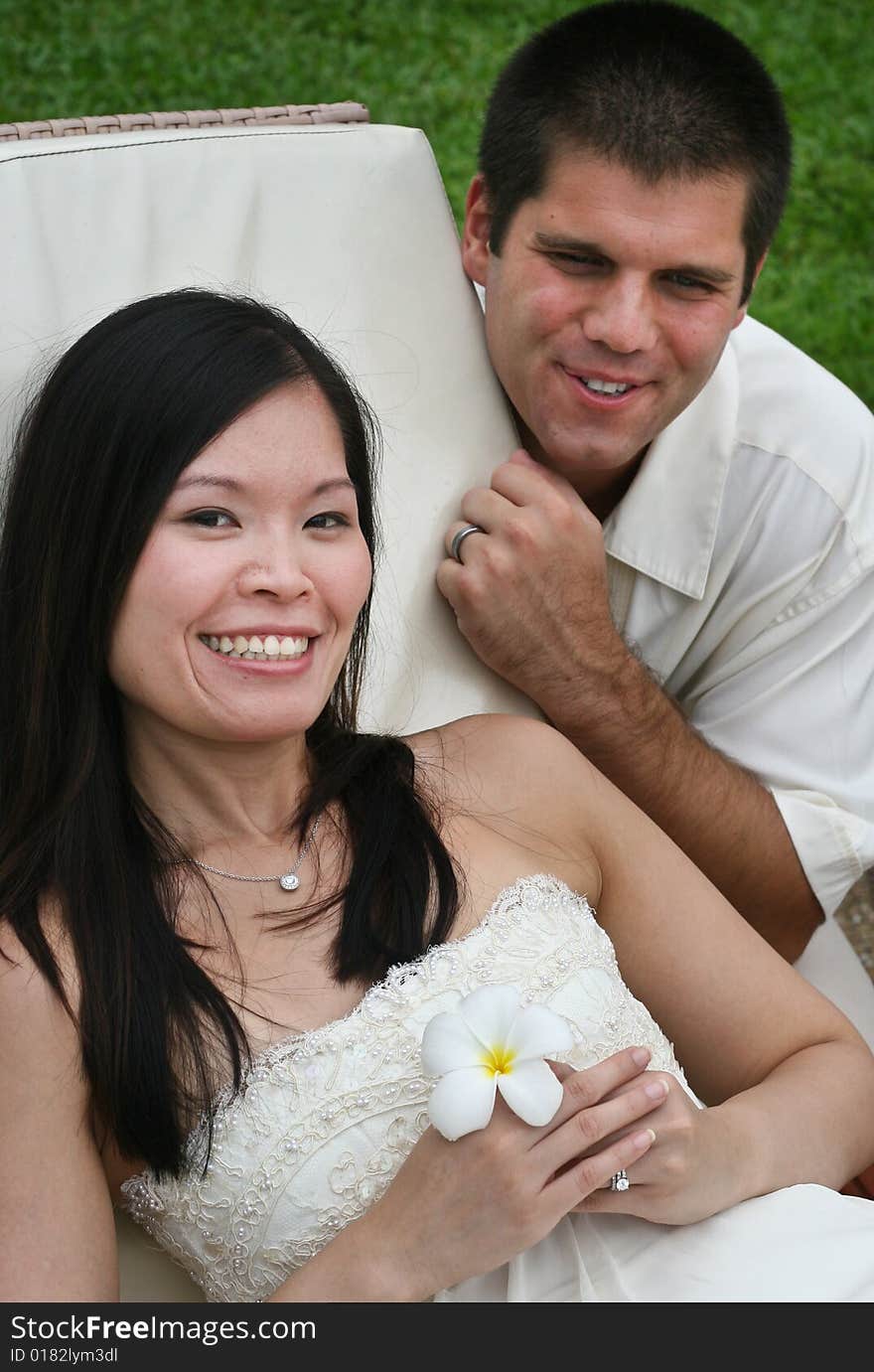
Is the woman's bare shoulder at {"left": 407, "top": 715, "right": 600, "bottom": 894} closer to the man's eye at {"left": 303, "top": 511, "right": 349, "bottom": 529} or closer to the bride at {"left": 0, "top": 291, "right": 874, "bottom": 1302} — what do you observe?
the bride at {"left": 0, "top": 291, "right": 874, "bottom": 1302}

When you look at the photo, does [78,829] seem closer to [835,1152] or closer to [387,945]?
[387,945]

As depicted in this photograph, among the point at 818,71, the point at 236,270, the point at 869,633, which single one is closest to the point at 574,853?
the point at 869,633

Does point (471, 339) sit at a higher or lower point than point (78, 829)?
higher

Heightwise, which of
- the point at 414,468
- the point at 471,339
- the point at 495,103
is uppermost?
the point at 495,103

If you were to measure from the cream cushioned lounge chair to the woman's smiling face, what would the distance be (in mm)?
609

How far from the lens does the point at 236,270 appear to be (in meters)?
2.90

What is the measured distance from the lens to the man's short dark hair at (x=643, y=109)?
2.81 m

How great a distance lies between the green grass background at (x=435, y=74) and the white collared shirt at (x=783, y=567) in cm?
242

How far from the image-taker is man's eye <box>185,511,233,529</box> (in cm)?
220

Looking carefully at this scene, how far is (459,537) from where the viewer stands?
9.64 ft

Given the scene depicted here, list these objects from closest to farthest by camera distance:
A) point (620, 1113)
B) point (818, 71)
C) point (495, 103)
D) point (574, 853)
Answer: point (620, 1113)
point (574, 853)
point (495, 103)
point (818, 71)

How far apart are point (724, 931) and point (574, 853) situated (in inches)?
9.9

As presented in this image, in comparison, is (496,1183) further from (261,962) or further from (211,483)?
(211,483)

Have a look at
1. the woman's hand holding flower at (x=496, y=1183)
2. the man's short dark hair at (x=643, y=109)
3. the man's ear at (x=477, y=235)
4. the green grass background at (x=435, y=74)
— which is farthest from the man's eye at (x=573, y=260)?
the green grass background at (x=435, y=74)
